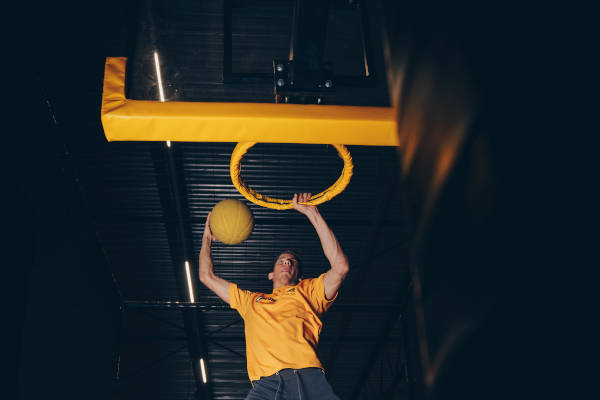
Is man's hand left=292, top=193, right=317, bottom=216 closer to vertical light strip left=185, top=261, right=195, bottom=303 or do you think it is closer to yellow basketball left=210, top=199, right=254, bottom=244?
yellow basketball left=210, top=199, right=254, bottom=244

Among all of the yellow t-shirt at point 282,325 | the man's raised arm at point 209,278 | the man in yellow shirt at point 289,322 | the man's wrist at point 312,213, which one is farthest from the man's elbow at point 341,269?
the man's raised arm at point 209,278

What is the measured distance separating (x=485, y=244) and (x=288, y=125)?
9.58 feet

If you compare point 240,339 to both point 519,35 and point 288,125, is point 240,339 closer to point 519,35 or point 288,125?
point 288,125

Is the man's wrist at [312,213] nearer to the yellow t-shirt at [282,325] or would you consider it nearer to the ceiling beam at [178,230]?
the yellow t-shirt at [282,325]

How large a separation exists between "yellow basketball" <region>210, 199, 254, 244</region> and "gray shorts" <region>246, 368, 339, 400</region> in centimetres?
137

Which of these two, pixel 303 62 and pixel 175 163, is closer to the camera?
pixel 303 62

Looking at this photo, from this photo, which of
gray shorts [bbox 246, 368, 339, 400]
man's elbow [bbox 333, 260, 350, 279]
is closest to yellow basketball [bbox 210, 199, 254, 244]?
man's elbow [bbox 333, 260, 350, 279]

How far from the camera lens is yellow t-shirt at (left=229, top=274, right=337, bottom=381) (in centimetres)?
336

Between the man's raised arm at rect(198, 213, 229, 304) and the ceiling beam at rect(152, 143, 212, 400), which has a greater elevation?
the ceiling beam at rect(152, 143, 212, 400)

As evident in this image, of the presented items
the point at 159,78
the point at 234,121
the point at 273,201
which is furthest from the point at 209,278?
the point at 159,78

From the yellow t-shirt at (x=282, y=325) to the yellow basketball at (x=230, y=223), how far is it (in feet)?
1.54

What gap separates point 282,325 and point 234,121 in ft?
5.19

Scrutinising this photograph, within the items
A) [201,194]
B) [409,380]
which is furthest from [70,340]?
[409,380]

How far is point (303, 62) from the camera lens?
344 centimetres
